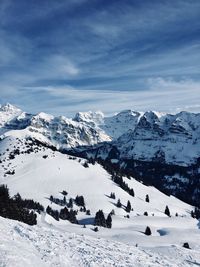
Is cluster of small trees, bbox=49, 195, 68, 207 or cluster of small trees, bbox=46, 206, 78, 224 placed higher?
cluster of small trees, bbox=49, 195, 68, 207

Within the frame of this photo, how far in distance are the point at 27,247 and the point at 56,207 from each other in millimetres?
129114

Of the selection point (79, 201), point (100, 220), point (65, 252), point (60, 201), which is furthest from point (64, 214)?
point (65, 252)

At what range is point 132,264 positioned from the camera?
129 feet

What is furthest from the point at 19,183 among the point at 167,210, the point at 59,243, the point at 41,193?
the point at 59,243

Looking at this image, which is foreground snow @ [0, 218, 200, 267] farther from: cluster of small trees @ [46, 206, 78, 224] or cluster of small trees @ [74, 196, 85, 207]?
cluster of small trees @ [74, 196, 85, 207]

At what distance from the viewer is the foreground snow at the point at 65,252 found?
35531 millimetres

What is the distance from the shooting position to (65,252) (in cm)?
3981

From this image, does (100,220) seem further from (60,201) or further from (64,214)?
(60,201)

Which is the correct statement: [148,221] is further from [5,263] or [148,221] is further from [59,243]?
[5,263]

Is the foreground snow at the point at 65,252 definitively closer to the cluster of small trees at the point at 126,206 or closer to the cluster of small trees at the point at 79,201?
the cluster of small trees at the point at 79,201

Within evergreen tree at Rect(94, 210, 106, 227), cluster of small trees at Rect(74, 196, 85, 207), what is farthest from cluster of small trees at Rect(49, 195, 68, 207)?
evergreen tree at Rect(94, 210, 106, 227)

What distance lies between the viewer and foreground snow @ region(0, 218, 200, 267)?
117 ft

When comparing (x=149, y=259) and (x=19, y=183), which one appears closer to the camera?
(x=149, y=259)

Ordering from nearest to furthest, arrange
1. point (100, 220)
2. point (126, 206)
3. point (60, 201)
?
1. point (100, 220)
2. point (60, 201)
3. point (126, 206)
